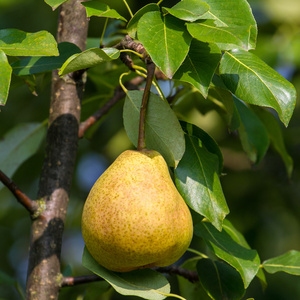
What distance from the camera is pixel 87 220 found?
809mm

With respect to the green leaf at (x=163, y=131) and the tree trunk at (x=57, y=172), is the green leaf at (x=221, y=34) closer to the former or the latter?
the green leaf at (x=163, y=131)

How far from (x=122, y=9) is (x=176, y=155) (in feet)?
4.66

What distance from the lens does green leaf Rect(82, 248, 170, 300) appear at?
835 millimetres

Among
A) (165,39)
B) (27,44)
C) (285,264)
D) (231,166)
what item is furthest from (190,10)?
(231,166)

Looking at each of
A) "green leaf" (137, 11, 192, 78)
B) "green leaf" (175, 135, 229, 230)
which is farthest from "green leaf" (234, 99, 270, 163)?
"green leaf" (137, 11, 192, 78)

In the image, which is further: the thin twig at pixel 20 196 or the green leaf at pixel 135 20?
the thin twig at pixel 20 196

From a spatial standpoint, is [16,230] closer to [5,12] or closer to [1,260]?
[1,260]

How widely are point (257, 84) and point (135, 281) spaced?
15.7 inches

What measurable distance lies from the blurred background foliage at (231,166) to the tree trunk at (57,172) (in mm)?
823

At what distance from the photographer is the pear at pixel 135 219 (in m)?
0.77

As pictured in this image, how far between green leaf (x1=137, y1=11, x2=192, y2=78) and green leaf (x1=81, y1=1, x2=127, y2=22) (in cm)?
6

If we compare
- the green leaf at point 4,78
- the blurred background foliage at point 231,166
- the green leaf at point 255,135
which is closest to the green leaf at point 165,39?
the green leaf at point 4,78

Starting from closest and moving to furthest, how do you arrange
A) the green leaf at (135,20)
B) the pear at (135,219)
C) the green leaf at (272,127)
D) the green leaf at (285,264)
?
the pear at (135,219)
the green leaf at (135,20)
the green leaf at (285,264)
the green leaf at (272,127)

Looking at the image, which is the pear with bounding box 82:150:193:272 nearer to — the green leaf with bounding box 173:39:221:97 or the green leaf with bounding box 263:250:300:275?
the green leaf with bounding box 173:39:221:97
